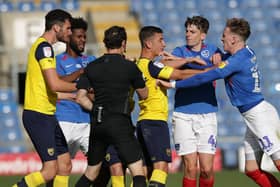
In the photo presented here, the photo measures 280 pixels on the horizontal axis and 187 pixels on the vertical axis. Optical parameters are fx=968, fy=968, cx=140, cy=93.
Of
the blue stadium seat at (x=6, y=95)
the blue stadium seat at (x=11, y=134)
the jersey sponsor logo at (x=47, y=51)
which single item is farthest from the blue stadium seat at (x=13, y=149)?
the jersey sponsor logo at (x=47, y=51)

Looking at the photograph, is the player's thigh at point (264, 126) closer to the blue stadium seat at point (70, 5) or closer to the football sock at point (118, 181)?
the football sock at point (118, 181)

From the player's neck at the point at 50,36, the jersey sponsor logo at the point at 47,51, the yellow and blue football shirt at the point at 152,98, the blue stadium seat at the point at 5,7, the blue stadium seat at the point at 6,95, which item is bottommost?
the blue stadium seat at the point at 6,95

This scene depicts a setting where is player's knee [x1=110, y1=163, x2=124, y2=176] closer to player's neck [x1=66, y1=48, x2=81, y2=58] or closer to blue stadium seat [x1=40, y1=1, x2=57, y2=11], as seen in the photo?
player's neck [x1=66, y1=48, x2=81, y2=58]

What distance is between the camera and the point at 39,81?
10.9m

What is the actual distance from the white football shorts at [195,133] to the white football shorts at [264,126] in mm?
463

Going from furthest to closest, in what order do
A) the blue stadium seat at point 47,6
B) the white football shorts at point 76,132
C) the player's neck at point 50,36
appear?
the blue stadium seat at point 47,6 < the white football shorts at point 76,132 < the player's neck at point 50,36

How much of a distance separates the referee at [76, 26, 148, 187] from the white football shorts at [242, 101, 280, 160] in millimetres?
1621

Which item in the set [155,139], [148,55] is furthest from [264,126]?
[148,55]

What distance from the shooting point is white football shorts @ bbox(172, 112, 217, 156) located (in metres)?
11.5

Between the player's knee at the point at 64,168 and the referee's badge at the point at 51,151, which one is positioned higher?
the referee's badge at the point at 51,151

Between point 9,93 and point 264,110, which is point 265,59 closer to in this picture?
point 9,93

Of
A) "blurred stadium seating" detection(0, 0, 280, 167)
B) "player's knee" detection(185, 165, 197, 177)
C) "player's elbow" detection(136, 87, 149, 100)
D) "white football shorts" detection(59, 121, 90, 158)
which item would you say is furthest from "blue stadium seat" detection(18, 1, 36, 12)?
"player's elbow" detection(136, 87, 149, 100)

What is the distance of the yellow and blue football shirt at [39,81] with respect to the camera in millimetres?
10695

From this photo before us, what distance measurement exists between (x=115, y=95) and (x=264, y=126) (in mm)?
2007
